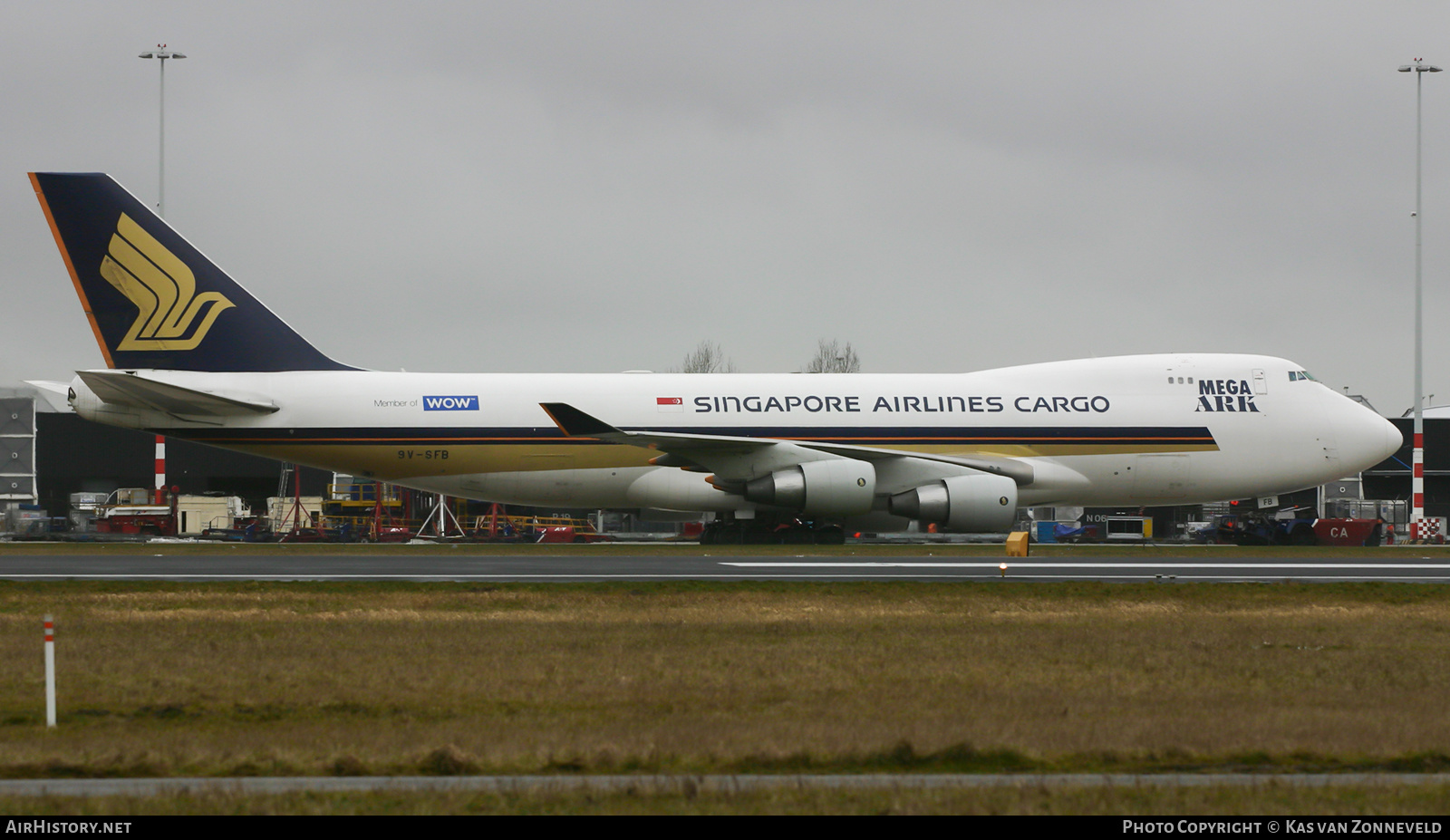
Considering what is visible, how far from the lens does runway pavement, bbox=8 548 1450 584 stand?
20.4 meters

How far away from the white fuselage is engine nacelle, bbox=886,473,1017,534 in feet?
3.12

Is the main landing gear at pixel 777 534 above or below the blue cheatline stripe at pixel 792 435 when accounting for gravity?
below

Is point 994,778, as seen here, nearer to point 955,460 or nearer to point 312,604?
point 312,604

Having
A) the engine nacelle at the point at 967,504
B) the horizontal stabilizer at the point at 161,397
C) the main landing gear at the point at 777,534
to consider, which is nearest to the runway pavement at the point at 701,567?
the engine nacelle at the point at 967,504

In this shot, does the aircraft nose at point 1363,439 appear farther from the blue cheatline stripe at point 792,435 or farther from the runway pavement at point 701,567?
the runway pavement at point 701,567

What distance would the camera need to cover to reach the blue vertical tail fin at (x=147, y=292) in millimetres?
29375

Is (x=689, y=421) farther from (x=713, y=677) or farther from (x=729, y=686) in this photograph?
(x=729, y=686)

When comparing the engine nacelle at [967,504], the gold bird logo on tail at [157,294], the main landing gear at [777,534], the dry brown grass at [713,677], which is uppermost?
the gold bird logo on tail at [157,294]

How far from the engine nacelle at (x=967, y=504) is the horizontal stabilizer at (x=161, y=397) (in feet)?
49.0

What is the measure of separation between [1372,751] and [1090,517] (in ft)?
180

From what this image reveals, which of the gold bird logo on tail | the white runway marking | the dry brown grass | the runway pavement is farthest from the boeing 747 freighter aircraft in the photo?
the dry brown grass

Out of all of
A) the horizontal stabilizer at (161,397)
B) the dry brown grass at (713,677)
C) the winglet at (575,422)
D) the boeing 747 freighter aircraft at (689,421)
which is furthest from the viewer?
the boeing 747 freighter aircraft at (689,421)
